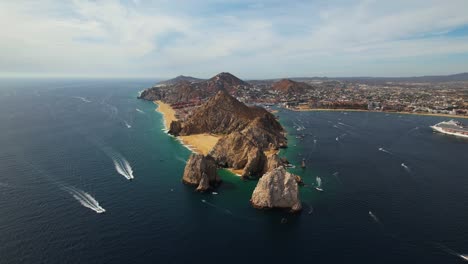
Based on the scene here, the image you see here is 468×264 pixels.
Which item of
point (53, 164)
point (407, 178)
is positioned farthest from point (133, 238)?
point (407, 178)

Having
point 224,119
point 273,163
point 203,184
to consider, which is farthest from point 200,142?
point 203,184

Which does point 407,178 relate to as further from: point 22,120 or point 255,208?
point 22,120

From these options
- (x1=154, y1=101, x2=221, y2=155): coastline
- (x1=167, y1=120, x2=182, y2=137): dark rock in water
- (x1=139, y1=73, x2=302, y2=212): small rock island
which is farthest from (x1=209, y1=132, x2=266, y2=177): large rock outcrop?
(x1=167, y1=120, x2=182, y2=137): dark rock in water

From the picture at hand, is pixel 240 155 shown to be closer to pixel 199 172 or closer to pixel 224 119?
pixel 199 172

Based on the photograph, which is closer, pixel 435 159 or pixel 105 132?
pixel 435 159

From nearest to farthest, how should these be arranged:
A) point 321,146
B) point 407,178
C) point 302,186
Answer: point 302,186, point 407,178, point 321,146

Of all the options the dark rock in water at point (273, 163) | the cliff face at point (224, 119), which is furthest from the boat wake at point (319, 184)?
the cliff face at point (224, 119)
